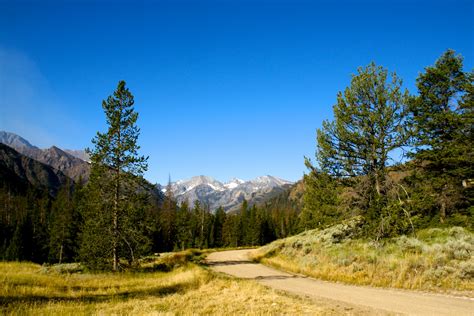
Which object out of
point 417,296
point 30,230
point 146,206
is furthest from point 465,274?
point 30,230

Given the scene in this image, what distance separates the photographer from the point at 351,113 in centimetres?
2023

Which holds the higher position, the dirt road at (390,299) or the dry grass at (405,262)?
the dry grass at (405,262)

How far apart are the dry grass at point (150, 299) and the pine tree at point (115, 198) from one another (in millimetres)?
4714

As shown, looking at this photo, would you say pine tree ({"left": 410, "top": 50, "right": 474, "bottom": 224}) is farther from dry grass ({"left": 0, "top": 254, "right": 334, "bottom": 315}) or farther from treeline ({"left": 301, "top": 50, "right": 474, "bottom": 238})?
dry grass ({"left": 0, "top": 254, "right": 334, "bottom": 315})

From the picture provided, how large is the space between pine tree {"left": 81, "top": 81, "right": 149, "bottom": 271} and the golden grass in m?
4.71

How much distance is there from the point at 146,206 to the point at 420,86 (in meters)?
23.6

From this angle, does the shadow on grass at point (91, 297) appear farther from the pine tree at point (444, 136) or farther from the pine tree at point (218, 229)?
the pine tree at point (218, 229)

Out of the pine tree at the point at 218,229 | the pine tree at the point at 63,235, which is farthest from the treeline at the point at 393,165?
the pine tree at the point at 218,229

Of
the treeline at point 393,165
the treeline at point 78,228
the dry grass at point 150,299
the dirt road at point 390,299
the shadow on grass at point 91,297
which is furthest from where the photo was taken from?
the treeline at point 78,228

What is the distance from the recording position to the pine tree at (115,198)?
20.3 m

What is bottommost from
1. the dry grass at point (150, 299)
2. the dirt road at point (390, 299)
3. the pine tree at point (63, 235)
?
the dirt road at point (390, 299)

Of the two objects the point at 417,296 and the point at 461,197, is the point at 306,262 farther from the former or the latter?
the point at 461,197

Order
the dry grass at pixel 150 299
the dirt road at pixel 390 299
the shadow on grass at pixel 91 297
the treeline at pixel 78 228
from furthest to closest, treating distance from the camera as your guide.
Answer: the treeline at pixel 78 228
the shadow on grass at pixel 91 297
the dry grass at pixel 150 299
the dirt road at pixel 390 299

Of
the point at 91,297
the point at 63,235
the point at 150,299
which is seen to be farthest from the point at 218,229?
the point at 150,299
